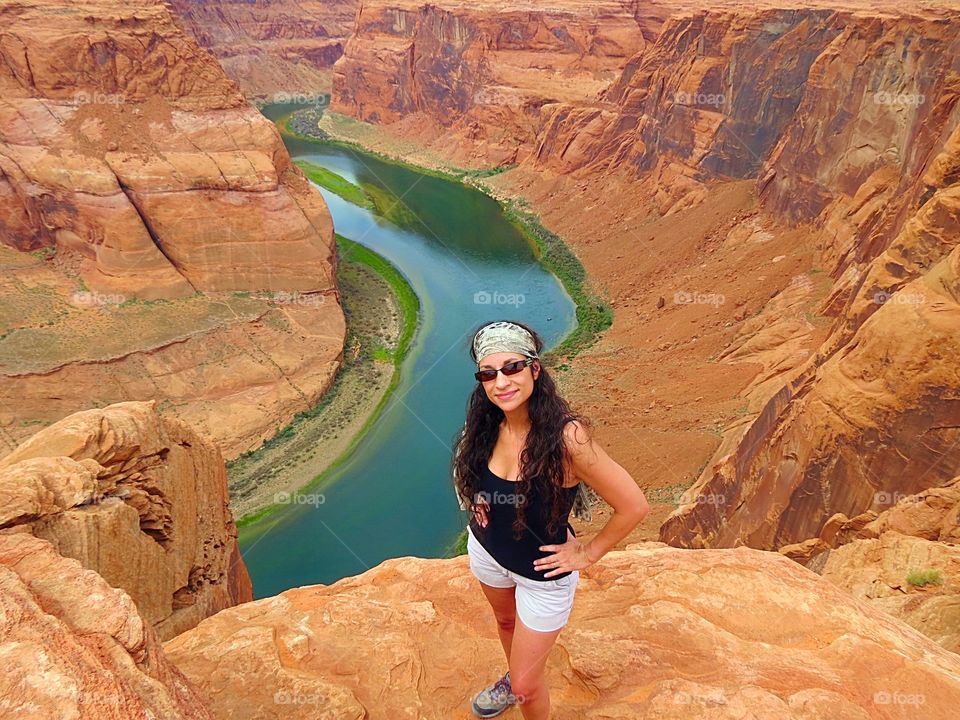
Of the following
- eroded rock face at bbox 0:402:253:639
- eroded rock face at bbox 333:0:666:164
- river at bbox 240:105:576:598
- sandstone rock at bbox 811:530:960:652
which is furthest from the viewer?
eroded rock face at bbox 333:0:666:164

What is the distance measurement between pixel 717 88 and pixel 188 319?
2722 cm

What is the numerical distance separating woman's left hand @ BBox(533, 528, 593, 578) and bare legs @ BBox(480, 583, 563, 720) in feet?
1.66

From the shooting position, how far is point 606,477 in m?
3.63

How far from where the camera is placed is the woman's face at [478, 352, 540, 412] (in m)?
3.72

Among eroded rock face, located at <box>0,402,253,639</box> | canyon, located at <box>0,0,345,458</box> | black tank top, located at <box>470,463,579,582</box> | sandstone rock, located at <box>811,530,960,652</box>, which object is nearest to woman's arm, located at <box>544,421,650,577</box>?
black tank top, located at <box>470,463,579,582</box>

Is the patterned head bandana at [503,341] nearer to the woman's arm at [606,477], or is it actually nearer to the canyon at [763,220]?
the woman's arm at [606,477]

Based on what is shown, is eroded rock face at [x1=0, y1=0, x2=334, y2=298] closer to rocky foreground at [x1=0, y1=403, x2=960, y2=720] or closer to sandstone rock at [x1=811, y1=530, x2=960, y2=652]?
rocky foreground at [x1=0, y1=403, x2=960, y2=720]

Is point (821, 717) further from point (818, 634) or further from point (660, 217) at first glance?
point (660, 217)

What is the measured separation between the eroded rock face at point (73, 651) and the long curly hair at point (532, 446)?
6.59 feet

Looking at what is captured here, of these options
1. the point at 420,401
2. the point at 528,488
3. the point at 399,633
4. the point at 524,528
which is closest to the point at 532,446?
the point at 528,488

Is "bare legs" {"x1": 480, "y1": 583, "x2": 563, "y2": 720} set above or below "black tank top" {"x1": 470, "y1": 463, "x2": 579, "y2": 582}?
below

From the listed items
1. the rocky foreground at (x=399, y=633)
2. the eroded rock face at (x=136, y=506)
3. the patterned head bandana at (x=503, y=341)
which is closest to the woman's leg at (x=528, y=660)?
the rocky foreground at (x=399, y=633)

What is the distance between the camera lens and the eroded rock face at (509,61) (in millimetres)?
50938

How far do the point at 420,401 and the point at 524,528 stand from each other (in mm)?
21038
